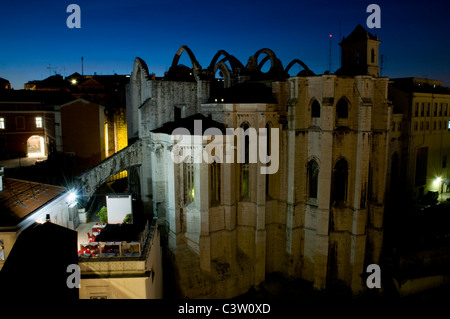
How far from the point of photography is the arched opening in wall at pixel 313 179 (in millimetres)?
23391

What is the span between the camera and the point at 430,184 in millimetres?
41938

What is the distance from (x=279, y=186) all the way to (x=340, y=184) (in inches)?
155

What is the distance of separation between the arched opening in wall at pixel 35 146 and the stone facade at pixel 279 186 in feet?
77.0

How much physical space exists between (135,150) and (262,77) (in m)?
11.3

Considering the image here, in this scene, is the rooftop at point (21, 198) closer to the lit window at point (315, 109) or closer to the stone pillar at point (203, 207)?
the stone pillar at point (203, 207)

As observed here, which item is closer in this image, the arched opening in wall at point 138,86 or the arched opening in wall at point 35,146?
the arched opening in wall at point 138,86

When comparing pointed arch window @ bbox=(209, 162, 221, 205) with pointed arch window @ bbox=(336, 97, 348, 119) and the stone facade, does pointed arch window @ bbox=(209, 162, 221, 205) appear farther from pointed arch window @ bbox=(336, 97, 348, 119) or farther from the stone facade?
pointed arch window @ bbox=(336, 97, 348, 119)

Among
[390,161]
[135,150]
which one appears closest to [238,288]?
[135,150]

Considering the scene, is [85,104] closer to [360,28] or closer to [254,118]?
[254,118]

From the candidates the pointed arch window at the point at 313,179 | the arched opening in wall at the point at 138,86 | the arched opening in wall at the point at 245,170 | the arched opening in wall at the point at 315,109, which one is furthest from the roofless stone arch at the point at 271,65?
the arched opening in wall at the point at 138,86

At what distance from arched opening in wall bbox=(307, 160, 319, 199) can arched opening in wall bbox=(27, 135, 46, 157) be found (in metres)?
33.0

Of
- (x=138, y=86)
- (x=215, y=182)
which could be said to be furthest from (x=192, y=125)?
(x=138, y=86)

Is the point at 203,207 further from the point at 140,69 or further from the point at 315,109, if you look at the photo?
the point at 140,69

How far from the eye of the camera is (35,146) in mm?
43031
